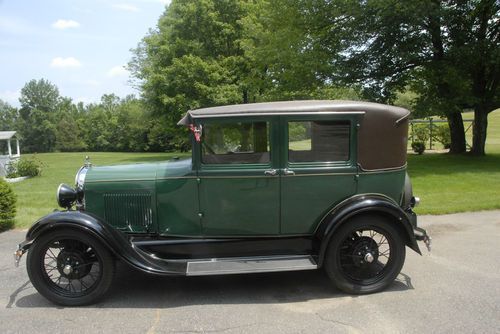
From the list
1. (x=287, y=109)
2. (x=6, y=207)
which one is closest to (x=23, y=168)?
(x=6, y=207)

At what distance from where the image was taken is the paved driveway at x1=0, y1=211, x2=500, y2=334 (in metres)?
3.59

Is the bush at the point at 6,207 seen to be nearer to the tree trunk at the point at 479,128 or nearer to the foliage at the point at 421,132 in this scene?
the tree trunk at the point at 479,128

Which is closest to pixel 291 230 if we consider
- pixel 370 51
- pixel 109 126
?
pixel 370 51

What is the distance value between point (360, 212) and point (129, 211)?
2.50m

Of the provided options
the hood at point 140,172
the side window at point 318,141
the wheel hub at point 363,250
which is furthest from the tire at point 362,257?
the hood at point 140,172

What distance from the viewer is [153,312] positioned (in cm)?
391

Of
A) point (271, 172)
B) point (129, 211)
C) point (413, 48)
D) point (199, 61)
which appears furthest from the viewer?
point (199, 61)

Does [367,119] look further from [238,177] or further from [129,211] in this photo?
[129,211]

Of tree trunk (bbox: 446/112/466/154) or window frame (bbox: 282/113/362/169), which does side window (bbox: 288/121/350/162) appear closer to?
window frame (bbox: 282/113/362/169)

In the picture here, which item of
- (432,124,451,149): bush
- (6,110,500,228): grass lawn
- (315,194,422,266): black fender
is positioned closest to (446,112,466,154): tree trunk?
Answer: (6,110,500,228): grass lawn

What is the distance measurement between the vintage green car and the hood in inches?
0.9

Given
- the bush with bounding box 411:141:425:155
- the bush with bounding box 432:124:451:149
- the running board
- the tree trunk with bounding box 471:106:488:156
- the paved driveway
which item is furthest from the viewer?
the bush with bounding box 432:124:451:149

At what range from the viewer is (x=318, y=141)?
4.32m

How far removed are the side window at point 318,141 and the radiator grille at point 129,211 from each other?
1.68m
